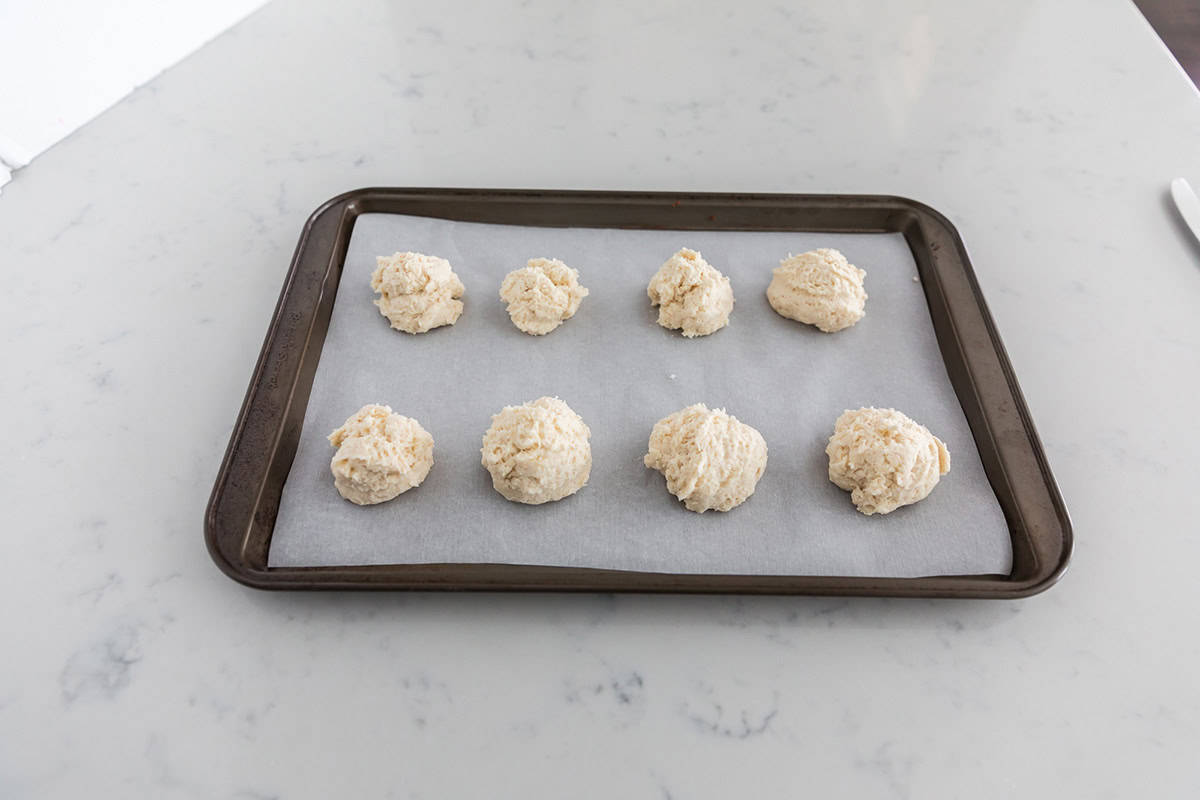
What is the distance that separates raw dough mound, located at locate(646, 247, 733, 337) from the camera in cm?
148

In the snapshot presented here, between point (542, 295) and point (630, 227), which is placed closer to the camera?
point (542, 295)

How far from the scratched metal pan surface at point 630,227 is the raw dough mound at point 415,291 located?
14 cm

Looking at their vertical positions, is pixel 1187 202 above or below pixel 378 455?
above

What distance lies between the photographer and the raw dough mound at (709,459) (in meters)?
1.22

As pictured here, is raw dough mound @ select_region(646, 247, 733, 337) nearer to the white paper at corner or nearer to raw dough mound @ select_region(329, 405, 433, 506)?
raw dough mound @ select_region(329, 405, 433, 506)

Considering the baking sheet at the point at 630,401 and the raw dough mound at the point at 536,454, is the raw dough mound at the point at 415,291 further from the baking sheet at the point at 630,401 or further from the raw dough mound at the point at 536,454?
the raw dough mound at the point at 536,454

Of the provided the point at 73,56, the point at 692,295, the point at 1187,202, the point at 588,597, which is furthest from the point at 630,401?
the point at 73,56

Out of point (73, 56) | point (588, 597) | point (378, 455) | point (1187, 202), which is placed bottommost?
point (588, 597)

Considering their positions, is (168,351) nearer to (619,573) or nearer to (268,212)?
(268,212)

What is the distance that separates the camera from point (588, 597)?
1.21 m

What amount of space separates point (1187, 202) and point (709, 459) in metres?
1.36

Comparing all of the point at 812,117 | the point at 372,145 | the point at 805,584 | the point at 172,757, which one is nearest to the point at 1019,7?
the point at 812,117

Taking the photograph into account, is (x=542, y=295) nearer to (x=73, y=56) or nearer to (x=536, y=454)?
(x=536, y=454)

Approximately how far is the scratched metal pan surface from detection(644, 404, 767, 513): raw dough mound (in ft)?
0.43
